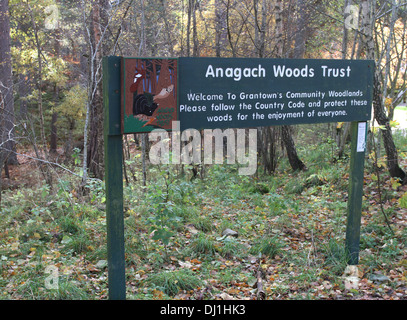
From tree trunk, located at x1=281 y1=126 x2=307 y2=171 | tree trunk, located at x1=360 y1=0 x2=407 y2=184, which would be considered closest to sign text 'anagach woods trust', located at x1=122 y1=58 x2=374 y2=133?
tree trunk, located at x1=360 y1=0 x2=407 y2=184

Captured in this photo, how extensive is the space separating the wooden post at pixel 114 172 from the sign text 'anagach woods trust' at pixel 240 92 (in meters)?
0.07

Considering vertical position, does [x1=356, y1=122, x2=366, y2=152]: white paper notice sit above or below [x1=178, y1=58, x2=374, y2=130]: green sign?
below

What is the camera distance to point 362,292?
389 centimetres

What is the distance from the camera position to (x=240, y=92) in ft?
11.3

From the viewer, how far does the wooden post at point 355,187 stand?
167 inches

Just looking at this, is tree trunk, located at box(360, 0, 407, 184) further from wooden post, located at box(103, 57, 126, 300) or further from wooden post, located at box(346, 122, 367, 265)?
wooden post, located at box(103, 57, 126, 300)

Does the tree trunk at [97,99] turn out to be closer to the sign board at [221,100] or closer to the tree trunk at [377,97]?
the tree trunk at [377,97]

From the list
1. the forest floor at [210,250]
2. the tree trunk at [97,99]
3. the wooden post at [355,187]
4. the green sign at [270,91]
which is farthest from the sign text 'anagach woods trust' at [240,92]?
the tree trunk at [97,99]

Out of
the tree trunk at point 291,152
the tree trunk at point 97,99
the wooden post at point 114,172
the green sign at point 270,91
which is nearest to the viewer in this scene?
the wooden post at point 114,172

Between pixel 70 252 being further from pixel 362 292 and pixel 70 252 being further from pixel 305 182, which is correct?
pixel 305 182

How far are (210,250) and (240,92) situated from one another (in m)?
2.24

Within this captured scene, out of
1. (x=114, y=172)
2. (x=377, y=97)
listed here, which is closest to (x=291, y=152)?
(x=377, y=97)

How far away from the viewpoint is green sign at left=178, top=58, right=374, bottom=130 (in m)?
3.22

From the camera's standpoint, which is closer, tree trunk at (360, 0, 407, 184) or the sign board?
the sign board
